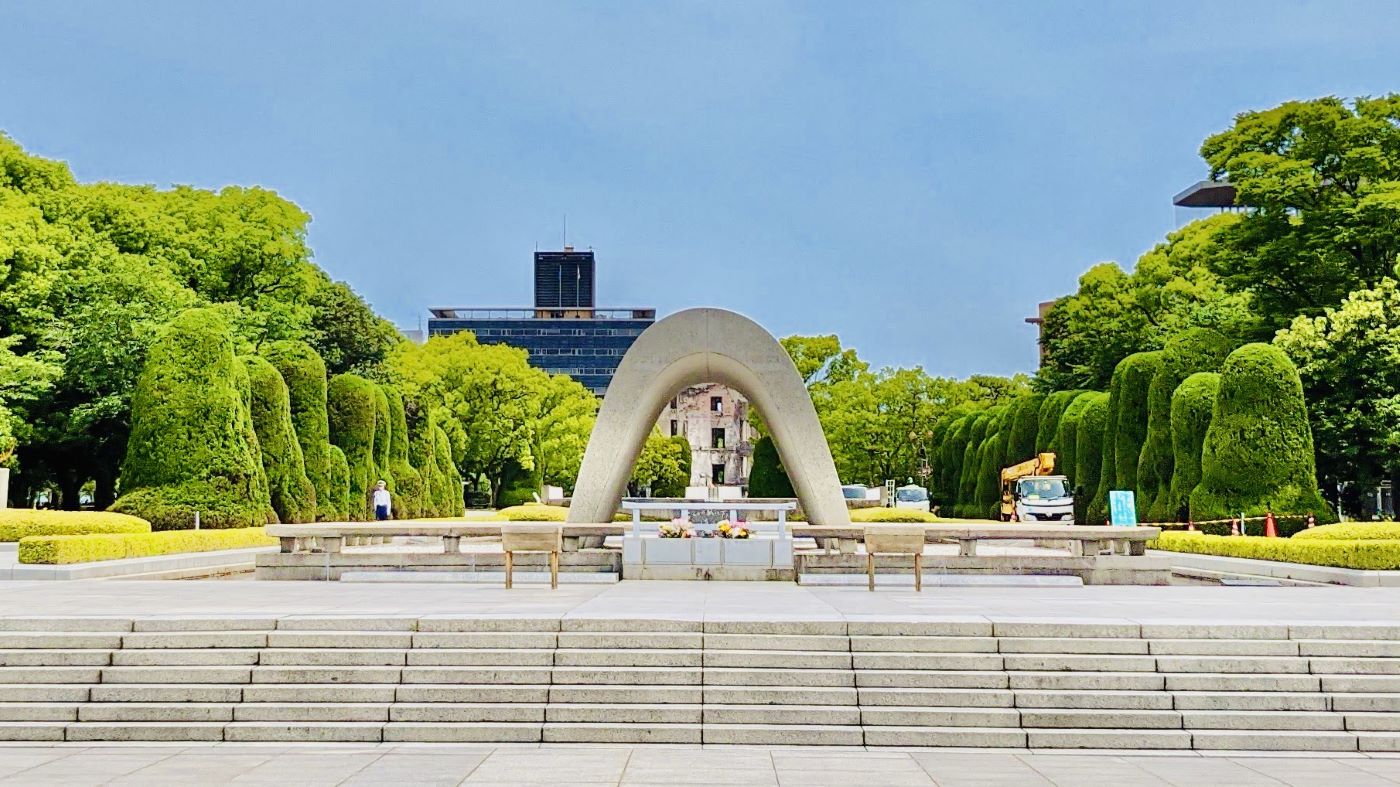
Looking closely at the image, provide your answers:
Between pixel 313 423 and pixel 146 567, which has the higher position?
pixel 313 423

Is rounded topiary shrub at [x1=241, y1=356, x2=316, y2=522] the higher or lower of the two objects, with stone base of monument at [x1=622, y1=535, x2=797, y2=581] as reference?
higher

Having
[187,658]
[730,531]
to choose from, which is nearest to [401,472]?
[730,531]

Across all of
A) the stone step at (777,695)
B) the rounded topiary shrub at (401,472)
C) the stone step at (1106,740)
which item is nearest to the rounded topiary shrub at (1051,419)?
the rounded topiary shrub at (401,472)

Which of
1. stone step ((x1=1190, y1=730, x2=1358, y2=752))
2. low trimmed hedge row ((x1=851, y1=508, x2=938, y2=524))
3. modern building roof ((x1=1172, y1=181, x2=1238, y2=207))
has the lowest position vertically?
stone step ((x1=1190, y1=730, x2=1358, y2=752))

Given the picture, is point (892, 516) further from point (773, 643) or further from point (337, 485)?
point (773, 643)

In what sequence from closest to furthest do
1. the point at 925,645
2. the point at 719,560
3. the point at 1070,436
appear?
the point at 925,645 → the point at 719,560 → the point at 1070,436

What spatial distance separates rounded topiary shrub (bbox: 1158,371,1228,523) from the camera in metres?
25.2

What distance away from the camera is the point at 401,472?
3841cm

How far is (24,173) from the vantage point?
30891 millimetres

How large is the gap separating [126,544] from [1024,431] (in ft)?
90.9

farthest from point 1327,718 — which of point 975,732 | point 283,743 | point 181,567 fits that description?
point 181,567

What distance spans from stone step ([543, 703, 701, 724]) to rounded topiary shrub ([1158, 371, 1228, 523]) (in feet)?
64.4

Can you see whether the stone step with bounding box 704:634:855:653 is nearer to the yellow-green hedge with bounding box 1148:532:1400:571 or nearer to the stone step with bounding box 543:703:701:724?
the stone step with bounding box 543:703:701:724

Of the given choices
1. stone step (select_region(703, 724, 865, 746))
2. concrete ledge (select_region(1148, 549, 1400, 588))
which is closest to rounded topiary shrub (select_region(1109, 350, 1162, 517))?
concrete ledge (select_region(1148, 549, 1400, 588))
